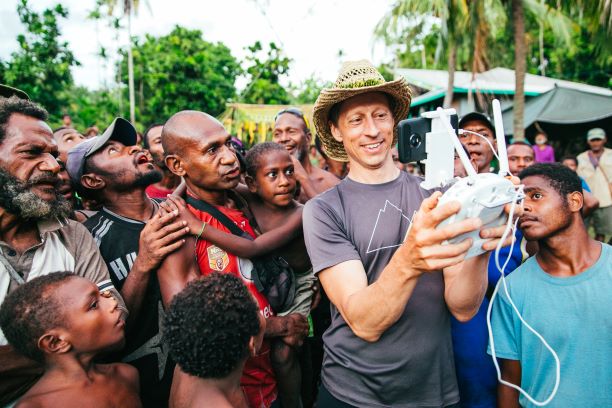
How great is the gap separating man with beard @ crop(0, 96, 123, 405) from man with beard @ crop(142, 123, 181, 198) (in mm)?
1893

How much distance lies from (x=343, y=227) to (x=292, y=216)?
0.96 metres

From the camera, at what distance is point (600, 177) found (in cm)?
750

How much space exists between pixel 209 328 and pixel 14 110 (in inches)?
56.9

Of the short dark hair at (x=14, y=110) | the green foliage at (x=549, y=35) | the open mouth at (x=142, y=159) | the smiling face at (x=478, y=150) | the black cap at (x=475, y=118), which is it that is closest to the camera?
the short dark hair at (x=14, y=110)

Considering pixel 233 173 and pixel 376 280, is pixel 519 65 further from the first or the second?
pixel 376 280

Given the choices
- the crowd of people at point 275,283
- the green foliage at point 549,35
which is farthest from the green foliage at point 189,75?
the crowd of people at point 275,283

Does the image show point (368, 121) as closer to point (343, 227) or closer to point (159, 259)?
point (343, 227)

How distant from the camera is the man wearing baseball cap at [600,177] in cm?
730

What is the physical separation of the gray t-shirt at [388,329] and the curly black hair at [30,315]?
1077 millimetres

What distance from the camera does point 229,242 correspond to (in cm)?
229

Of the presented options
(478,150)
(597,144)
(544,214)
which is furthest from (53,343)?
(597,144)

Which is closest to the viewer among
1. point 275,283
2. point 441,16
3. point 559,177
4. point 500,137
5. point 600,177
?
point 500,137

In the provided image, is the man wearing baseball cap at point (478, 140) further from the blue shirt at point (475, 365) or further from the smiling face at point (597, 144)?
the smiling face at point (597, 144)

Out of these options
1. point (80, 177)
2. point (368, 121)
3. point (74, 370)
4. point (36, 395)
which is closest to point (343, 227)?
point (368, 121)
